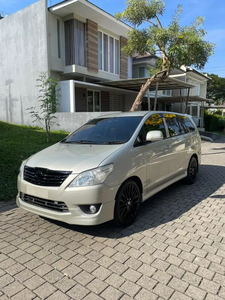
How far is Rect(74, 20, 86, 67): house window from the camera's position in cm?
1330

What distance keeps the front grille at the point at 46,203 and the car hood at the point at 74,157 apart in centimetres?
46

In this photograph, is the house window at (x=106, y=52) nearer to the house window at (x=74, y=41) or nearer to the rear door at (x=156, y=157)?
the house window at (x=74, y=41)

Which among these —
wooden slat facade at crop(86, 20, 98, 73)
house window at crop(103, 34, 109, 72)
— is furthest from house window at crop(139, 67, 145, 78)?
wooden slat facade at crop(86, 20, 98, 73)

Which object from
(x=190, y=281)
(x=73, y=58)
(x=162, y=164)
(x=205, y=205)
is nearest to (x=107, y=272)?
(x=190, y=281)

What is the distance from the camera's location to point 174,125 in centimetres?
543

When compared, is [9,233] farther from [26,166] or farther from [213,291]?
[213,291]

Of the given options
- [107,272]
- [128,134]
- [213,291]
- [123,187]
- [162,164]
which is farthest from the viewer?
[162,164]

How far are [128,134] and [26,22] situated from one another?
1253 centimetres

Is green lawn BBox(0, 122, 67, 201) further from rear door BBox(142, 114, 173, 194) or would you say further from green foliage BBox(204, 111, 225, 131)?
green foliage BBox(204, 111, 225, 131)

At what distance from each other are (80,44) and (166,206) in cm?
1193

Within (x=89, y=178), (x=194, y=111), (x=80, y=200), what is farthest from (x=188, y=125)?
(x=194, y=111)

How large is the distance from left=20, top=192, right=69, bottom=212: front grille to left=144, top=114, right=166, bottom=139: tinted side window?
1.97 metres

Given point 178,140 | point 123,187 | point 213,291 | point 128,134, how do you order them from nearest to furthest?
point 213,291
point 123,187
point 128,134
point 178,140

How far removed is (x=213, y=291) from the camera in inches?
91.8
